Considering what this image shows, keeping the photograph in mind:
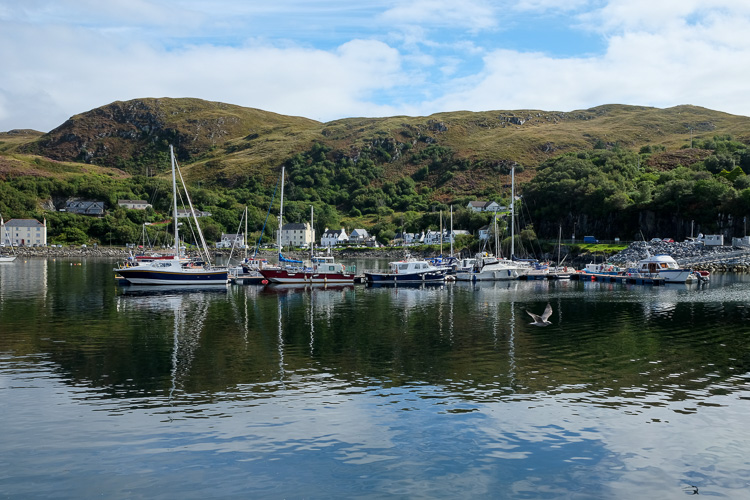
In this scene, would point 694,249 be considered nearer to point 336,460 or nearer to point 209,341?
point 209,341

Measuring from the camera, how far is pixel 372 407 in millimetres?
19578

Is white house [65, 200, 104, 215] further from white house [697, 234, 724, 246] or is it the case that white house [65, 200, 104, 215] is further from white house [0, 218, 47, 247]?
white house [697, 234, 724, 246]

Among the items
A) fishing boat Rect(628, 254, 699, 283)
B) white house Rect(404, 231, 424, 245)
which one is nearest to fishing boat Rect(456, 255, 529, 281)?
fishing boat Rect(628, 254, 699, 283)

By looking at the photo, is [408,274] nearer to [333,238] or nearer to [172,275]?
[172,275]

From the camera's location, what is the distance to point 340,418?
18.5 m

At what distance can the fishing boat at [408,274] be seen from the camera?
69062mm

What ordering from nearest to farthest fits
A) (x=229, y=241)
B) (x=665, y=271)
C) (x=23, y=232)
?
(x=665, y=271)
(x=23, y=232)
(x=229, y=241)

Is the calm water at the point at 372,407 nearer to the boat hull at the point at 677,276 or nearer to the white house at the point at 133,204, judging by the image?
the boat hull at the point at 677,276

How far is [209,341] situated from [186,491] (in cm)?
1842

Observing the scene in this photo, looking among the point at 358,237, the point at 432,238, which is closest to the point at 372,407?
the point at 432,238

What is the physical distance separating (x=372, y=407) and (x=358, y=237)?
517 ft

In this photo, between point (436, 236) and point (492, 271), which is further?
point (436, 236)

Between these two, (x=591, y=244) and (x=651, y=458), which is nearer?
(x=651, y=458)

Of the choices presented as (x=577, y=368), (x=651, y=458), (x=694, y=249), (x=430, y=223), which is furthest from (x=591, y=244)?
(x=651, y=458)
